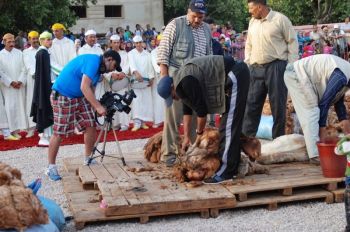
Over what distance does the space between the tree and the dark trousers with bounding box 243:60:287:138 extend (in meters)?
14.1

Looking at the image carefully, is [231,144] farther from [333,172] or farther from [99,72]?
[99,72]

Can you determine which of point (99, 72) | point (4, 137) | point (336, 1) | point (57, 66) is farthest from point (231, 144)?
point (336, 1)

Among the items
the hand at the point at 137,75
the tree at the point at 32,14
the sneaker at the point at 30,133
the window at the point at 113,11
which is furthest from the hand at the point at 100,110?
the window at the point at 113,11

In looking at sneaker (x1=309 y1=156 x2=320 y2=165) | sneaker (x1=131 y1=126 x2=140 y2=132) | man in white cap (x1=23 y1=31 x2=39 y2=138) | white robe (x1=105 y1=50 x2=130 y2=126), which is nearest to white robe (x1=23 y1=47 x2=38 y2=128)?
man in white cap (x1=23 y1=31 x2=39 y2=138)

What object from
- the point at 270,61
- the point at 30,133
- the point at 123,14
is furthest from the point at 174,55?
the point at 123,14

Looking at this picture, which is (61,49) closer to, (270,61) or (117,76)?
(117,76)

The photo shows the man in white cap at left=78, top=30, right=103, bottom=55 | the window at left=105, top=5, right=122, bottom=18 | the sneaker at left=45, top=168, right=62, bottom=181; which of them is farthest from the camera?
the window at left=105, top=5, right=122, bottom=18

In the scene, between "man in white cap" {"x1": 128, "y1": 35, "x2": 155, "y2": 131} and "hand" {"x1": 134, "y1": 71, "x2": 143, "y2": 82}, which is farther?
"man in white cap" {"x1": 128, "y1": 35, "x2": 155, "y2": 131}

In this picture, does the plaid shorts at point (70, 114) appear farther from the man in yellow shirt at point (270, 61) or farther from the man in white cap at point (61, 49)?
the man in white cap at point (61, 49)

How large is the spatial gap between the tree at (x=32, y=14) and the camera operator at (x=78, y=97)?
14.3 meters

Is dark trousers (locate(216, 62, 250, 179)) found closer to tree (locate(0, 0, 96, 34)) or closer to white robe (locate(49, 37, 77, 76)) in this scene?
white robe (locate(49, 37, 77, 76))

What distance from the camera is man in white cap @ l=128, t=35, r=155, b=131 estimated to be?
38.8 ft

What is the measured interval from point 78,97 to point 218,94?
2040mm

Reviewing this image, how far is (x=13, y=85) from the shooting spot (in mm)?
11109
